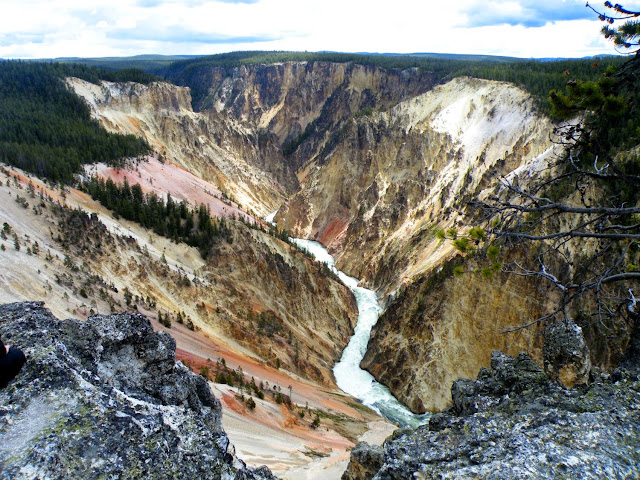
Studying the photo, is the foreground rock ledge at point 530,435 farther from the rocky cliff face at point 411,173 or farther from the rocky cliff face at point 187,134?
the rocky cliff face at point 187,134

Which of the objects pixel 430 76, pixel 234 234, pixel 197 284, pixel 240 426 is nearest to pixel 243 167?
pixel 430 76

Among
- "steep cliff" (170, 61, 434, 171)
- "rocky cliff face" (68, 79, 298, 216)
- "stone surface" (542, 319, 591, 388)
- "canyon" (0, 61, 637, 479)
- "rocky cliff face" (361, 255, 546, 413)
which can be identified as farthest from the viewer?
"steep cliff" (170, 61, 434, 171)

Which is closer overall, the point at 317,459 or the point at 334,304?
the point at 317,459

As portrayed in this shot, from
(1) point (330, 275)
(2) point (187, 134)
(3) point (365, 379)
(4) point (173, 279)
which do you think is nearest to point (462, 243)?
(4) point (173, 279)

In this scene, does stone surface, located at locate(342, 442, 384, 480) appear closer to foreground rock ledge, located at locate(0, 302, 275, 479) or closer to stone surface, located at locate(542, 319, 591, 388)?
foreground rock ledge, located at locate(0, 302, 275, 479)

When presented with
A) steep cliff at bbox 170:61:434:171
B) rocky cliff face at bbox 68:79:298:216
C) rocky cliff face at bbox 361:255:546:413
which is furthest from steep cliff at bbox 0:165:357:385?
steep cliff at bbox 170:61:434:171

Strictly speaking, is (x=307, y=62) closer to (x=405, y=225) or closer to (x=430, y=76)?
(x=430, y=76)

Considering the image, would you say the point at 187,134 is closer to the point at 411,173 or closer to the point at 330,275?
the point at 411,173
